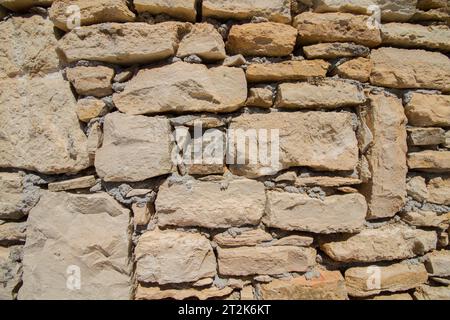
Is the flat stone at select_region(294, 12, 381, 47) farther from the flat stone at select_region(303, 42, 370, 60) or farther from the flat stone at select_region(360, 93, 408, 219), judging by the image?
the flat stone at select_region(360, 93, 408, 219)

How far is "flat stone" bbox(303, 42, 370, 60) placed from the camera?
3.92 ft

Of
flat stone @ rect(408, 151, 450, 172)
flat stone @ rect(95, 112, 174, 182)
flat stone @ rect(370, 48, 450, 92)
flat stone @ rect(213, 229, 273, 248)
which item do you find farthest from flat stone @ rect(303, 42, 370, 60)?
flat stone @ rect(213, 229, 273, 248)

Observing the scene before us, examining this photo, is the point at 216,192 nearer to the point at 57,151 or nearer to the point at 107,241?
the point at 107,241

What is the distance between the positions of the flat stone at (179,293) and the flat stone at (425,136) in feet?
3.84

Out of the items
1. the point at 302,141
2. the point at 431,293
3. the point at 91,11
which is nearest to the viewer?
the point at 91,11

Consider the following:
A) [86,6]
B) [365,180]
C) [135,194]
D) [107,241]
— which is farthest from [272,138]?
[86,6]

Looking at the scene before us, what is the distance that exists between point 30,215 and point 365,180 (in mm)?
1580

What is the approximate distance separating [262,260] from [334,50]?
1.03m

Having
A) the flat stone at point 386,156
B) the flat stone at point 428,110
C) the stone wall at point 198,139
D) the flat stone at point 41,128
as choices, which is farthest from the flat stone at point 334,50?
the flat stone at point 41,128

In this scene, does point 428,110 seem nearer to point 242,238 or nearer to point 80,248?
point 242,238

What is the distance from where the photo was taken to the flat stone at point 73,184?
3.87 feet

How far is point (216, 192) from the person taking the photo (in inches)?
47.0

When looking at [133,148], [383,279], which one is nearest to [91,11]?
[133,148]

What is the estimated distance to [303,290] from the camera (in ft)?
4.05
